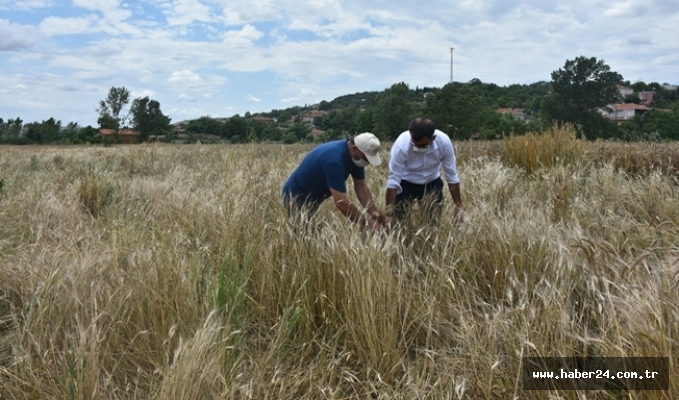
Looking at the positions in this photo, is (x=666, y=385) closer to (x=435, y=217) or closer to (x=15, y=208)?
(x=435, y=217)

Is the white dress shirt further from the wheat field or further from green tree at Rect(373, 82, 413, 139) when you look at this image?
green tree at Rect(373, 82, 413, 139)

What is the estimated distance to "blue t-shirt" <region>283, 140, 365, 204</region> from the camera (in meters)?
3.80

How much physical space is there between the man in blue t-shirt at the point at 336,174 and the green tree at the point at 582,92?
56.3 meters

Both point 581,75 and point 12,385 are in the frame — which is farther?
point 581,75

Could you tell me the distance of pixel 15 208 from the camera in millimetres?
4422

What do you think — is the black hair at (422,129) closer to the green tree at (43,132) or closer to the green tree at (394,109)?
the green tree at (394,109)

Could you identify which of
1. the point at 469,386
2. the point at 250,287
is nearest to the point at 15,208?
the point at 250,287

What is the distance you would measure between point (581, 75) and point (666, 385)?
66163mm

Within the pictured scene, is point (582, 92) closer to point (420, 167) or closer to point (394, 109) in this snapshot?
point (394, 109)

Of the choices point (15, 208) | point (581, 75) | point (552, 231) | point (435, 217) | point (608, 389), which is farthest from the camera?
point (581, 75)

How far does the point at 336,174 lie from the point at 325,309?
58.3 inches

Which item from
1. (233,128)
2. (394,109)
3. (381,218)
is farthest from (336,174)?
(394,109)

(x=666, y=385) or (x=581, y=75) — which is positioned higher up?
(x=581, y=75)

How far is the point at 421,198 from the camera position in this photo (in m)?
4.51
